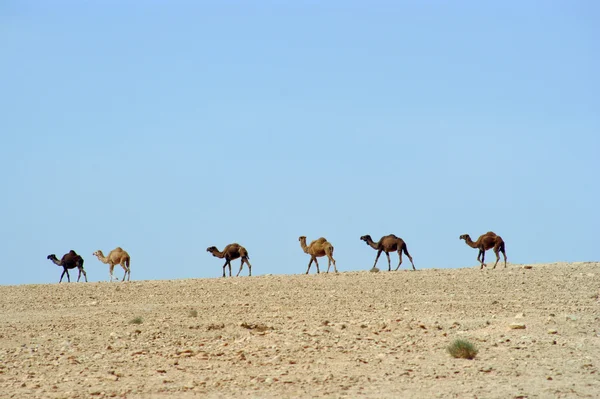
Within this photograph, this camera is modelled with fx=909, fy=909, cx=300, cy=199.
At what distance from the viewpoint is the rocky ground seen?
41.1ft

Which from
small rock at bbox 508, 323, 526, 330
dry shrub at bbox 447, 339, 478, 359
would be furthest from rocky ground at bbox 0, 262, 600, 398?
dry shrub at bbox 447, 339, 478, 359

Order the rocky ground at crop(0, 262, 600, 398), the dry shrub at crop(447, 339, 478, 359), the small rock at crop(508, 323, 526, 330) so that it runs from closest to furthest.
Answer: the rocky ground at crop(0, 262, 600, 398)
the dry shrub at crop(447, 339, 478, 359)
the small rock at crop(508, 323, 526, 330)

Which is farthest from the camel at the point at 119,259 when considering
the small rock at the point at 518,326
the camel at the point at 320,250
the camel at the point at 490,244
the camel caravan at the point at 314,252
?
the small rock at the point at 518,326

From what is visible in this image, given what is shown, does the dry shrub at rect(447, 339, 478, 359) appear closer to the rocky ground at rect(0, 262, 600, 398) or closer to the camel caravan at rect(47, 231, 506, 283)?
the rocky ground at rect(0, 262, 600, 398)

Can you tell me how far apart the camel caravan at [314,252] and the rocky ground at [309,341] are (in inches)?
309

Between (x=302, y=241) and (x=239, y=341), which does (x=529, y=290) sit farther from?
(x=302, y=241)

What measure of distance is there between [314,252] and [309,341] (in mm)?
18953

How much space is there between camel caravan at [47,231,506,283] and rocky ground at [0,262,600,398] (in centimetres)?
786

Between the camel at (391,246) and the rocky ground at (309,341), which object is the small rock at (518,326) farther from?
the camel at (391,246)

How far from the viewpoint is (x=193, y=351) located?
14703 mm

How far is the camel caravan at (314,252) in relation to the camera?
33.0 meters

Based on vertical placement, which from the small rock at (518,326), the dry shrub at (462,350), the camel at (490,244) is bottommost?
the dry shrub at (462,350)

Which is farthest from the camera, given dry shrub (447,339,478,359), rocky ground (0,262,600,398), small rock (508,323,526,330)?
small rock (508,323,526,330)

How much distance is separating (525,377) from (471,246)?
2294 centimetres
